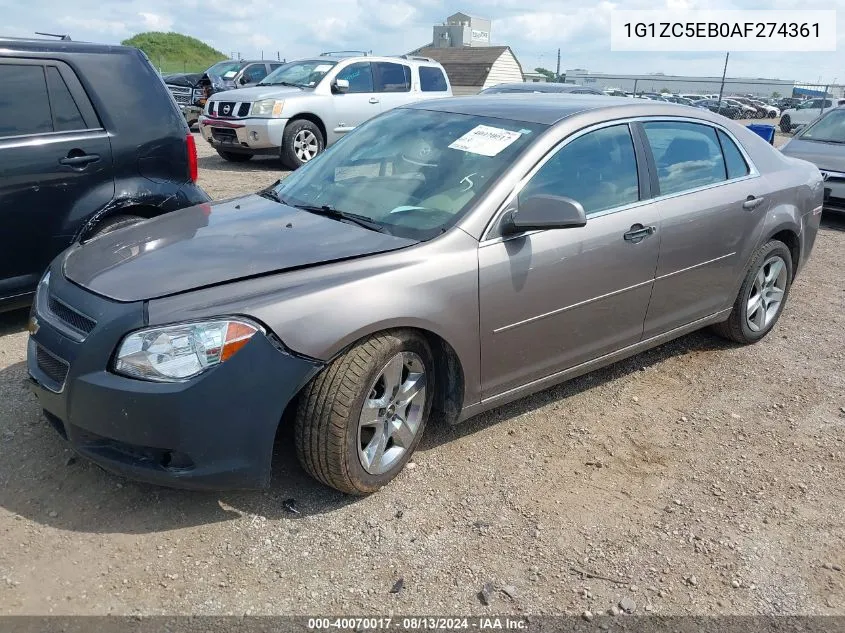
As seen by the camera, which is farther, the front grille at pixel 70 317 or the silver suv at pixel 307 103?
the silver suv at pixel 307 103

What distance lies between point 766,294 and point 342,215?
318cm

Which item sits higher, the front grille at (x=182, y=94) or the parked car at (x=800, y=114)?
the front grille at (x=182, y=94)

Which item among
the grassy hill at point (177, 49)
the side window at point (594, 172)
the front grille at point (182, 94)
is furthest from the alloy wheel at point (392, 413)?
the grassy hill at point (177, 49)

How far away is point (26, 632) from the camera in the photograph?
235 cm

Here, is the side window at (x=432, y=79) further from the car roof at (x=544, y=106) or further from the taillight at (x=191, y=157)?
the car roof at (x=544, y=106)

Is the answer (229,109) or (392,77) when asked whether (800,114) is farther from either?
(229,109)

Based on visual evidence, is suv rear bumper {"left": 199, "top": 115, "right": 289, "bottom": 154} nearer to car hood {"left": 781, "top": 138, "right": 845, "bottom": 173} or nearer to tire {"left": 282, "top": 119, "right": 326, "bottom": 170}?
tire {"left": 282, "top": 119, "right": 326, "bottom": 170}

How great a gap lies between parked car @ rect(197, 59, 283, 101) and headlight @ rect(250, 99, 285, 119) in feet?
19.0

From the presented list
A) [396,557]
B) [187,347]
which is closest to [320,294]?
[187,347]

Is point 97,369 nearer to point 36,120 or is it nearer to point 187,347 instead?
point 187,347

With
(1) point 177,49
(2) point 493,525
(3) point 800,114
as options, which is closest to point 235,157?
(2) point 493,525

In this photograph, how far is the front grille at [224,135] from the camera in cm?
1141

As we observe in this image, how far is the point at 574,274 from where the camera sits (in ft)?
11.6

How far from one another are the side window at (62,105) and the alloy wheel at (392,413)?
2968 millimetres
